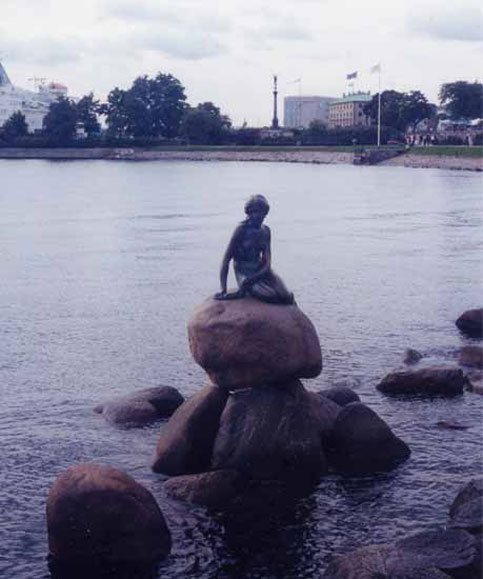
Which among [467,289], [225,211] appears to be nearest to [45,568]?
[467,289]

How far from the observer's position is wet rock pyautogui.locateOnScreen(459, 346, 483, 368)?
26891 mm

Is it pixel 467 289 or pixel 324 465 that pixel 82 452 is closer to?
pixel 324 465

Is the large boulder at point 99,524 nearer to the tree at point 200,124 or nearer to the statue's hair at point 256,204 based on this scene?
the statue's hair at point 256,204

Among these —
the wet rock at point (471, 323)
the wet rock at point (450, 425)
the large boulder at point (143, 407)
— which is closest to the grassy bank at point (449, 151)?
the wet rock at point (471, 323)

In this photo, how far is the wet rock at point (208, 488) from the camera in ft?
55.4

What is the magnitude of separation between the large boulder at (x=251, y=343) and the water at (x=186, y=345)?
225 cm

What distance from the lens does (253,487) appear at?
17500 millimetres

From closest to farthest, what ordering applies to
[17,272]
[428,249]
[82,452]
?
[82,452] → [17,272] → [428,249]

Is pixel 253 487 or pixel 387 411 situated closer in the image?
pixel 253 487

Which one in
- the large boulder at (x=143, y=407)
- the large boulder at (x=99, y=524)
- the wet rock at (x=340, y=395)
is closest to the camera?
the large boulder at (x=99, y=524)

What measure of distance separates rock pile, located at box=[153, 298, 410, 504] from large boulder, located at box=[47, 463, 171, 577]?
8.50 feet

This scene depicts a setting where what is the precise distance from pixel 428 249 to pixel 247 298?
36.5 m

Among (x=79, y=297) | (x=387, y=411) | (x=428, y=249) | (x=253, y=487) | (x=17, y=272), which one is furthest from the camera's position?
(x=428, y=249)

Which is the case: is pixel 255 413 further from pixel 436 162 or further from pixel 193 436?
pixel 436 162
